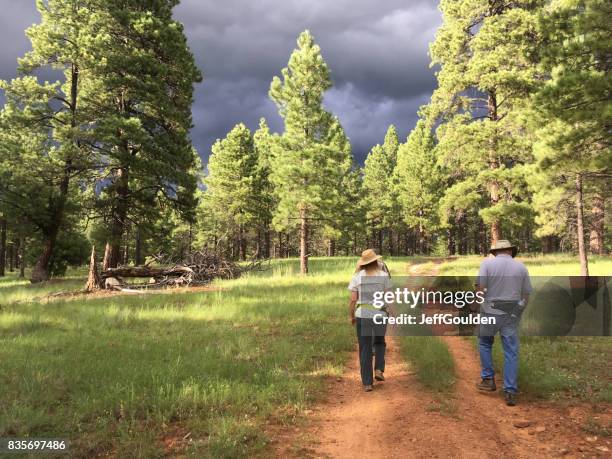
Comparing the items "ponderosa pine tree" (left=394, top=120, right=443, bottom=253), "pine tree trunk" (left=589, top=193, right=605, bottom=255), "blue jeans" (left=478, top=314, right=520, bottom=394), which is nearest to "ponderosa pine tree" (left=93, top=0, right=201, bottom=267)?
"blue jeans" (left=478, top=314, right=520, bottom=394)

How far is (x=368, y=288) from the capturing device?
5953mm

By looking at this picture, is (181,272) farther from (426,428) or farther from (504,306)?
(426,428)

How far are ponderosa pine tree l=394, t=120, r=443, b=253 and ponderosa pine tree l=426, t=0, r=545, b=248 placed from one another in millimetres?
21667

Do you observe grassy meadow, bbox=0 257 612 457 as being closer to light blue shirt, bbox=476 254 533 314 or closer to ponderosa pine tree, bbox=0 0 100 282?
light blue shirt, bbox=476 254 533 314

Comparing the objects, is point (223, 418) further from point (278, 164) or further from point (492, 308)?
point (278, 164)

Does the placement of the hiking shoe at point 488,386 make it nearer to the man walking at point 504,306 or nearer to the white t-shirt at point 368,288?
the man walking at point 504,306

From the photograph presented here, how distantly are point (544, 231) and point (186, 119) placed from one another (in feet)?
59.0

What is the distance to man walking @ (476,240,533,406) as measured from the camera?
18.1 feet

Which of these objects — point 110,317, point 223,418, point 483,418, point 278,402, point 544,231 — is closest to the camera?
point 223,418

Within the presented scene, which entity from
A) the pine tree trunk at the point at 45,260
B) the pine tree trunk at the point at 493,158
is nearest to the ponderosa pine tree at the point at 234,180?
the pine tree trunk at the point at 45,260

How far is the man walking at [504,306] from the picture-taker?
5.53 meters

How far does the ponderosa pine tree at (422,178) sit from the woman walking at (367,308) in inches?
1513

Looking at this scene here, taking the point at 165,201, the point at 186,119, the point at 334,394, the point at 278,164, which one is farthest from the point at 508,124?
the point at 334,394

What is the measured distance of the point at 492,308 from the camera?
5.75 metres
